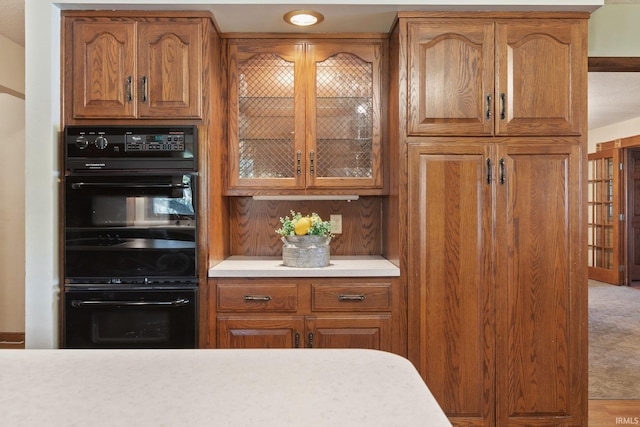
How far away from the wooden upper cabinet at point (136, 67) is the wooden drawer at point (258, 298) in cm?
95

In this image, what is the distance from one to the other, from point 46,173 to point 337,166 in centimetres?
157

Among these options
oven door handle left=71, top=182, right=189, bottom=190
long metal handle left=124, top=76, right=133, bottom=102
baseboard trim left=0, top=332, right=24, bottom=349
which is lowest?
baseboard trim left=0, top=332, right=24, bottom=349

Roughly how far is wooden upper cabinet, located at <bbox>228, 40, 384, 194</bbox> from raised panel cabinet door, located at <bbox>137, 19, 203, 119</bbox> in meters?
0.32

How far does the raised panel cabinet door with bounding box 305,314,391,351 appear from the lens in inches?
88.5

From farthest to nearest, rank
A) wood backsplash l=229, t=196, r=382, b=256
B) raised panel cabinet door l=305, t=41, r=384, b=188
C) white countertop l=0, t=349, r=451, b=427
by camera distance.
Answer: wood backsplash l=229, t=196, r=382, b=256, raised panel cabinet door l=305, t=41, r=384, b=188, white countertop l=0, t=349, r=451, b=427

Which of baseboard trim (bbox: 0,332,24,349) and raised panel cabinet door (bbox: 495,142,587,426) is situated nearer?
raised panel cabinet door (bbox: 495,142,587,426)

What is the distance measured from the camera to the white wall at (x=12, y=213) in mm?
3760

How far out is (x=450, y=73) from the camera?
7.50 ft

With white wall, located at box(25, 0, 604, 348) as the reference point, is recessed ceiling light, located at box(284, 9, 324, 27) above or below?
above

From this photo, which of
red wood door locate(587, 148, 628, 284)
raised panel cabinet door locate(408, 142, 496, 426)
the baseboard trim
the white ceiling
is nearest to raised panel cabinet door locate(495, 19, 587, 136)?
raised panel cabinet door locate(408, 142, 496, 426)

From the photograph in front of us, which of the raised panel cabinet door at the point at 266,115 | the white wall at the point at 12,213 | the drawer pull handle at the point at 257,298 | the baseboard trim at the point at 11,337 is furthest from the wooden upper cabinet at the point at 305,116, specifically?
the baseboard trim at the point at 11,337

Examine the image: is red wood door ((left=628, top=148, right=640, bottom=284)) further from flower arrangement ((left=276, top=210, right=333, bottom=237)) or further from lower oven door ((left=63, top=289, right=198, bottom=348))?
lower oven door ((left=63, top=289, right=198, bottom=348))

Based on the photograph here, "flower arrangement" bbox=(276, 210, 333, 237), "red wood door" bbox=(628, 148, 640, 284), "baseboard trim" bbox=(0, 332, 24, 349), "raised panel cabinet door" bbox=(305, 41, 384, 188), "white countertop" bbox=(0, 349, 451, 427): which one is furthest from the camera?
"red wood door" bbox=(628, 148, 640, 284)

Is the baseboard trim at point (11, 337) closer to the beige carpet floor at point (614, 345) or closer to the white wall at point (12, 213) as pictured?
the white wall at point (12, 213)
